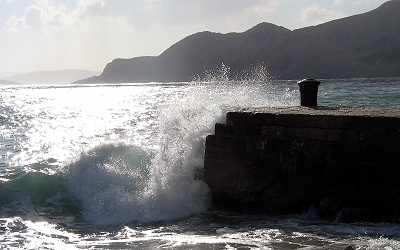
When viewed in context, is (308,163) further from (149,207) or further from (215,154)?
(149,207)

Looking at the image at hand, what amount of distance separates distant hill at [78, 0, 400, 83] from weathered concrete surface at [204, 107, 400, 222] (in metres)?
115

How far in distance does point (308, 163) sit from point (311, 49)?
5324 inches

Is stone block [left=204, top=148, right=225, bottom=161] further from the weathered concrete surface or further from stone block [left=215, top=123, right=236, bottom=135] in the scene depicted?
stone block [left=215, top=123, right=236, bottom=135]

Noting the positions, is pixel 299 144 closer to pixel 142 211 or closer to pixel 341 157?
pixel 341 157

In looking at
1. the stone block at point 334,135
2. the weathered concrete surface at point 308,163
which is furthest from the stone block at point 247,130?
the stone block at point 334,135

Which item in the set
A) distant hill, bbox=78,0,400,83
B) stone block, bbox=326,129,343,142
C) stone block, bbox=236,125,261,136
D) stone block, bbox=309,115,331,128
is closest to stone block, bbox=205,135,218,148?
stone block, bbox=236,125,261,136

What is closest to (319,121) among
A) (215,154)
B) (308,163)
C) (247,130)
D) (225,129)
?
(308,163)

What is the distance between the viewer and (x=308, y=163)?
6.90 m

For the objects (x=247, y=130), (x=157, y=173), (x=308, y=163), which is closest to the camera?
(x=308, y=163)

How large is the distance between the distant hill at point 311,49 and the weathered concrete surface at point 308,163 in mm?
115073

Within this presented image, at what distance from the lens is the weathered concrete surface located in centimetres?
646

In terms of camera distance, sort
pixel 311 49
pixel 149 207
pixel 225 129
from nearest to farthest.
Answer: pixel 225 129 → pixel 149 207 → pixel 311 49

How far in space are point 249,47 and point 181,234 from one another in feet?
474

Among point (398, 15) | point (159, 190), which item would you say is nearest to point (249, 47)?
point (398, 15)
